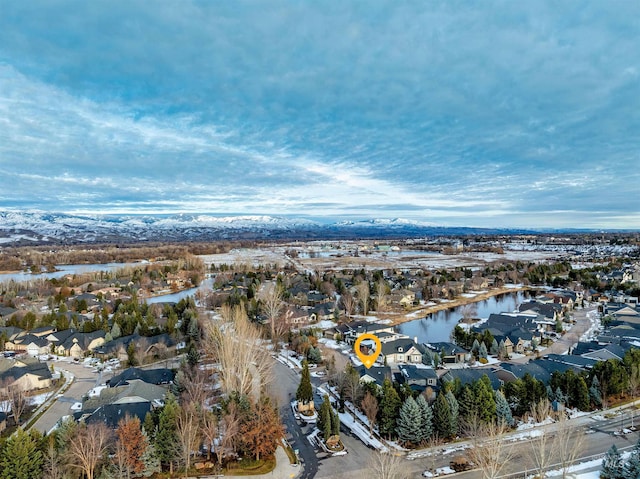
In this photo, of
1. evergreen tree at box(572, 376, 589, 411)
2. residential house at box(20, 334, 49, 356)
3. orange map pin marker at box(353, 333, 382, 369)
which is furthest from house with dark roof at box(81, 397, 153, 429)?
evergreen tree at box(572, 376, 589, 411)

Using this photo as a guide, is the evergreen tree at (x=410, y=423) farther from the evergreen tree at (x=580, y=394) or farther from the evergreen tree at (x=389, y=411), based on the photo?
the evergreen tree at (x=580, y=394)

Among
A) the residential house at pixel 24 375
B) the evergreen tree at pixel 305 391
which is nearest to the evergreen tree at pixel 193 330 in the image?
the residential house at pixel 24 375

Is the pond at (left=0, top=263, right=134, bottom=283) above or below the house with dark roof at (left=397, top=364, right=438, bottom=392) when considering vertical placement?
below

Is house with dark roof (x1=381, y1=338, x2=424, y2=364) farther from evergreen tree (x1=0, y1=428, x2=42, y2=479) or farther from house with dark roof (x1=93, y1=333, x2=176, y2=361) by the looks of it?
evergreen tree (x1=0, y1=428, x2=42, y2=479)

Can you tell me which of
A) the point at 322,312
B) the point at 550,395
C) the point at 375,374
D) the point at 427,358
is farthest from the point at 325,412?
the point at 322,312

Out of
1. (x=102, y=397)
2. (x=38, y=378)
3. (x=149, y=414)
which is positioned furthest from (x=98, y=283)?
(x=149, y=414)

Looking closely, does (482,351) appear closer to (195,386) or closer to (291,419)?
(291,419)
